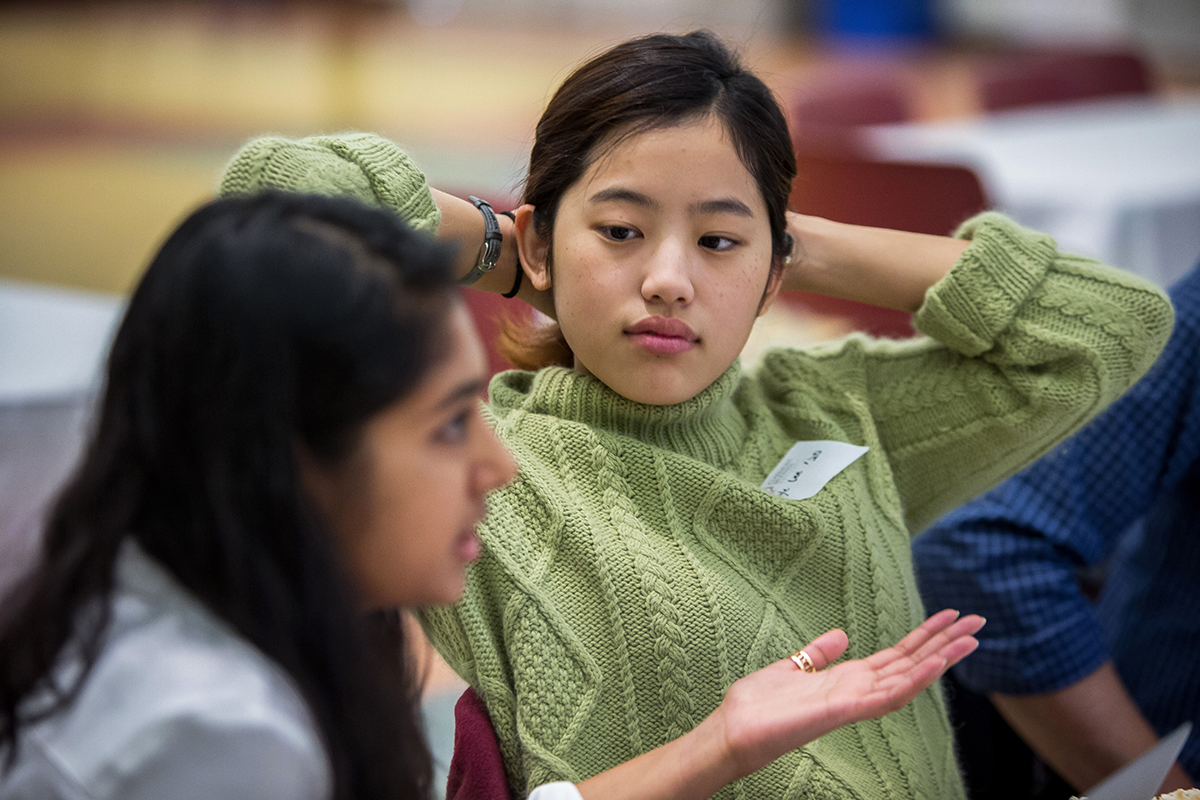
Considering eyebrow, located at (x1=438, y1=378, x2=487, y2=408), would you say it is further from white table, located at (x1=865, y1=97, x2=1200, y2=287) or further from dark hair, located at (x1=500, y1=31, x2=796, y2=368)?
white table, located at (x1=865, y1=97, x2=1200, y2=287)

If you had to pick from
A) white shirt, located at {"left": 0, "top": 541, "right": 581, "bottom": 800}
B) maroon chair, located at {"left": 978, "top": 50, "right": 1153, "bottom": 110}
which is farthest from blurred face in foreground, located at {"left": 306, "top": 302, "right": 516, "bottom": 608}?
maroon chair, located at {"left": 978, "top": 50, "right": 1153, "bottom": 110}

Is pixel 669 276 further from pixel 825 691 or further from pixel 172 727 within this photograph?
pixel 172 727

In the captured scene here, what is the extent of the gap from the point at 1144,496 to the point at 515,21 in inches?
365

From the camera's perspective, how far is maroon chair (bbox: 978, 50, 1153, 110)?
4.30 metres

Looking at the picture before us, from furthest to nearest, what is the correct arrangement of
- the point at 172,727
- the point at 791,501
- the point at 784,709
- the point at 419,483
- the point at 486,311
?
the point at 486,311, the point at 791,501, the point at 784,709, the point at 419,483, the point at 172,727

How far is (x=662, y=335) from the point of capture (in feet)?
3.48

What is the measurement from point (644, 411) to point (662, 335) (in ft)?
0.30

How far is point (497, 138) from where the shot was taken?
21.1 feet

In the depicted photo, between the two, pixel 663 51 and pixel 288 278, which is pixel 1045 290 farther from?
pixel 288 278

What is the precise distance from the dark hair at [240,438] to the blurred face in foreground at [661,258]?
0.34 m

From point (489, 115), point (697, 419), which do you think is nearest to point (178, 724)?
point (697, 419)

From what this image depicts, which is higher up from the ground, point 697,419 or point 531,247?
point 531,247

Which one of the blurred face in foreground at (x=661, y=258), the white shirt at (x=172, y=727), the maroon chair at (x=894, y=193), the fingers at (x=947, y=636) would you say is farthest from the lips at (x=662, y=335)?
the maroon chair at (x=894, y=193)

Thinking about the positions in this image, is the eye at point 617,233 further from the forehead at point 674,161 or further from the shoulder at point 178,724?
the shoulder at point 178,724
